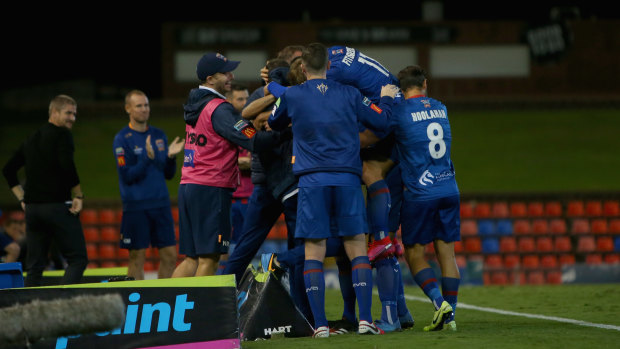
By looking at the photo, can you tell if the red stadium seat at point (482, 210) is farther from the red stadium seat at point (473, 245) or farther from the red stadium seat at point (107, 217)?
the red stadium seat at point (107, 217)

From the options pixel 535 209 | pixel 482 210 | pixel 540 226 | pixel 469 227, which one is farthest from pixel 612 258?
pixel 469 227

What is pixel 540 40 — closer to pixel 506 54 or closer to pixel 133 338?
pixel 506 54

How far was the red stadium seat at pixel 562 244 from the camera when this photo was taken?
16688 mm

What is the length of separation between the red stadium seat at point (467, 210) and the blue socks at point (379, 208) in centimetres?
1118

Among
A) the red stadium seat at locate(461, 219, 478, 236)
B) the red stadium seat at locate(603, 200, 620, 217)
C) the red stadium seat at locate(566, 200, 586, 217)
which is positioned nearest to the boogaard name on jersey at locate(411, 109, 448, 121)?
the red stadium seat at locate(461, 219, 478, 236)

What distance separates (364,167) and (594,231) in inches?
461

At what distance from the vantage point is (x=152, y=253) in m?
16.6

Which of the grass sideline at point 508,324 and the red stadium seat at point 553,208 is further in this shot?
the red stadium seat at point 553,208

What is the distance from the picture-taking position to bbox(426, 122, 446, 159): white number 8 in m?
6.53

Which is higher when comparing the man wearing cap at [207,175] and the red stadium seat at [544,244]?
the man wearing cap at [207,175]

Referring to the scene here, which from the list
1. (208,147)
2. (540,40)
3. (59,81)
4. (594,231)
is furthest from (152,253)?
(540,40)

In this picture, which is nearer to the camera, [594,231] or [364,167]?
[364,167]

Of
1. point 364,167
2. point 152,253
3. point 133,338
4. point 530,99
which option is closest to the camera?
point 133,338

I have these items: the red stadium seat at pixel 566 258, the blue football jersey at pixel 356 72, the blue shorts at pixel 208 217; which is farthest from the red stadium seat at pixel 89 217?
the blue football jersey at pixel 356 72
